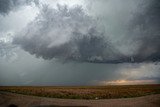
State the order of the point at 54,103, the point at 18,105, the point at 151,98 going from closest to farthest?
the point at 18,105 → the point at 54,103 → the point at 151,98

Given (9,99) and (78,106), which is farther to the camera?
(9,99)

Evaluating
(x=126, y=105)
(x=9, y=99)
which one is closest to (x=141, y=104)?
(x=126, y=105)

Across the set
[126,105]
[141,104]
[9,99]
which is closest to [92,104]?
[126,105]

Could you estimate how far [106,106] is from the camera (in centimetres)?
3169

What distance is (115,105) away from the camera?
32156mm

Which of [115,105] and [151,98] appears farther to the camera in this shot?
[151,98]

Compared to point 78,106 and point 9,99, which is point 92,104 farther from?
point 9,99

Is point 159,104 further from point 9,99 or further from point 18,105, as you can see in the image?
point 9,99

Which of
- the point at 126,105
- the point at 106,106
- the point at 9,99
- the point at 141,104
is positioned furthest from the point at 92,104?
the point at 9,99

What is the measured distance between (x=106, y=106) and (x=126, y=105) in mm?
2961

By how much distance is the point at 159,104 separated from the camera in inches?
1243

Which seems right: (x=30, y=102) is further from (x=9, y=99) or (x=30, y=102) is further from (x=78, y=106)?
(x=78, y=106)

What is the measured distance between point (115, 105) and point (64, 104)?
742 centimetres

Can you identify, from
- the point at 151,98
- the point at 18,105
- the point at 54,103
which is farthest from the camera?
the point at 151,98
